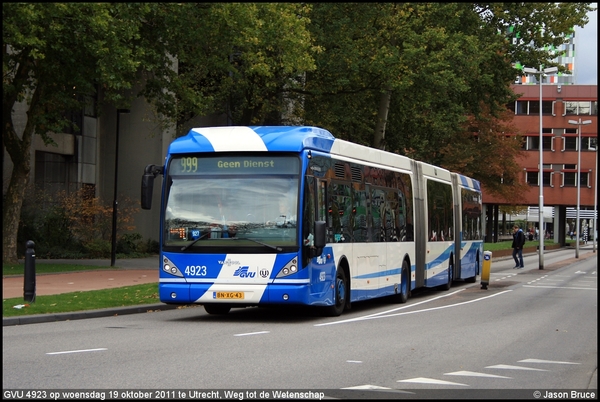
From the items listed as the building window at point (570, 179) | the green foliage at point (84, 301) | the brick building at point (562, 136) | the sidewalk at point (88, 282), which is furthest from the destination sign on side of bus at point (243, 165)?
the building window at point (570, 179)

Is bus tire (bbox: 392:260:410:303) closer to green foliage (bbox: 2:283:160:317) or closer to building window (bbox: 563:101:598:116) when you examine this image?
green foliage (bbox: 2:283:160:317)

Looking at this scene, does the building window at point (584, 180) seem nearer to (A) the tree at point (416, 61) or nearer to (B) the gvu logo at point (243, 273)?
(A) the tree at point (416, 61)

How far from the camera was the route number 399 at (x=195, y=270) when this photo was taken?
1752 centimetres

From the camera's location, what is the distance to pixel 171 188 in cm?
1786

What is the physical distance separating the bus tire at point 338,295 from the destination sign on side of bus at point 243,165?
2.43 meters

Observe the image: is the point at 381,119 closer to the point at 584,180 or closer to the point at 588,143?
the point at 584,180

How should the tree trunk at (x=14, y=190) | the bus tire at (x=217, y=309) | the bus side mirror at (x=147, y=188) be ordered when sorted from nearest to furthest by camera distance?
the bus side mirror at (x=147, y=188)
the bus tire at (x=217, y=309)
the tree trunk at (x=14, y=190)

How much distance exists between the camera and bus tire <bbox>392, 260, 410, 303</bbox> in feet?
77.4

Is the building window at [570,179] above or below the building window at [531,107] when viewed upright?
below

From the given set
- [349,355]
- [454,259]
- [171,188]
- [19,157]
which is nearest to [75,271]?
[19,157]

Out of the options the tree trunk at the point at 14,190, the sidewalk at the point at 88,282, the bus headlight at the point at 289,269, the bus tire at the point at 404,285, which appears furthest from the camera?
the tree trunk at the point at 14,190

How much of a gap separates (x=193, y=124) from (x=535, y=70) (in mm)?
17145

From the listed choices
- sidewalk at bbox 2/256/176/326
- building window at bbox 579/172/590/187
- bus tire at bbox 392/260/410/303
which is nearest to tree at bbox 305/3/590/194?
sidewalk at bbox 2/256/176/326

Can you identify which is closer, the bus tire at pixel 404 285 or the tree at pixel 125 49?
the bus tire at pixel 404 285
